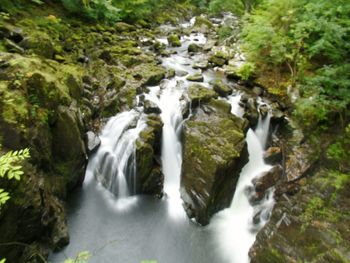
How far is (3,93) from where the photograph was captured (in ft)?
16.0

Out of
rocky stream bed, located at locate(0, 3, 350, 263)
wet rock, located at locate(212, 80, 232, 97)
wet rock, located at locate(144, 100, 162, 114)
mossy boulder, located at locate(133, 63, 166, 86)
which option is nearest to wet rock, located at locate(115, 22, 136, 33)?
rocky stream bed, located at locate(0, 3, 350, 263)

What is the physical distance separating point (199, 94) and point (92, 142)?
3745 millimetres

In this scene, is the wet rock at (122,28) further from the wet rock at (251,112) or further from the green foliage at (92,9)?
the wet rock at (251,112)

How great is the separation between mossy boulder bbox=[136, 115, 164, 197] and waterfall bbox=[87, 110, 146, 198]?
18 cm

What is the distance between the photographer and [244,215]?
733 cm

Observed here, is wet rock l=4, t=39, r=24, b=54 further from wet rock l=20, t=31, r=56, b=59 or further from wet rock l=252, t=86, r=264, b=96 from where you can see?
wet rock l=252, t=86, r=264, b=96

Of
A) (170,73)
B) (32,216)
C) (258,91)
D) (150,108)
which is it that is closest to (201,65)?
(170,73)

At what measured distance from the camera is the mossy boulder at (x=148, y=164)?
7297 mm

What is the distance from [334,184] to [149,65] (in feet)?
26.0

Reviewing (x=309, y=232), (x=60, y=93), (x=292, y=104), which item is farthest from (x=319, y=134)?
(x=60, y=93)

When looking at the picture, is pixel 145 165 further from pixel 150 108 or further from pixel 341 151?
pixel 341 151

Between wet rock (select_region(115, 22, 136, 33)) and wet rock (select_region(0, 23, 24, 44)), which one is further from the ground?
wet rock (select_region(0, 23, 24, 44))

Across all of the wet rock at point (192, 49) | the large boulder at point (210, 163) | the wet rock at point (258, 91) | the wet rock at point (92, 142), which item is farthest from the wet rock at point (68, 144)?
the wet rock at point (192, 49)

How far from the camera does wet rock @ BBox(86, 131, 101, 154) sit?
7.52 m
